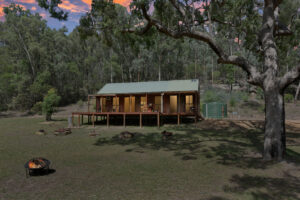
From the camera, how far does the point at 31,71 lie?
1734 inches

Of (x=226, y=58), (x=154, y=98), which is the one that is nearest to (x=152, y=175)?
(x=226, y=58)

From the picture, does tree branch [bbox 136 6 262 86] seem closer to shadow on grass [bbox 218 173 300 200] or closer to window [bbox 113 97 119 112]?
shadow on grass [bbox 218 173 300 200]

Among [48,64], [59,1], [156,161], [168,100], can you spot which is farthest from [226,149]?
[48,64]

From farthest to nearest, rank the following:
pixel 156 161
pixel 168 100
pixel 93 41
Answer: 1. pixel 93 41
2. pixel 168 100
3. pixel 156 161

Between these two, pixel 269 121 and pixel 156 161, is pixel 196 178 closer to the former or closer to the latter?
pixel 156 161

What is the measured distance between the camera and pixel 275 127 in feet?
25.3

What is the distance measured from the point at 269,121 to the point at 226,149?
122 inches

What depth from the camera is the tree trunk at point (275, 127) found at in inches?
303

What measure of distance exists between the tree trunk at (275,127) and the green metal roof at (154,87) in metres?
13.6

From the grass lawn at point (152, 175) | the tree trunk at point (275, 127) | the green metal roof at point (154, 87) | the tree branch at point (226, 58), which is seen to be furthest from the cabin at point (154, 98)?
the tree trunk at point (275, 127)

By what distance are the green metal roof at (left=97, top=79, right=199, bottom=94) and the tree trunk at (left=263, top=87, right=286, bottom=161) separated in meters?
13.6

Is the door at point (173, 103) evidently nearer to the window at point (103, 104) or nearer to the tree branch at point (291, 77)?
the window at point (103, 104)

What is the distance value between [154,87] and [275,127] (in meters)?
16.8

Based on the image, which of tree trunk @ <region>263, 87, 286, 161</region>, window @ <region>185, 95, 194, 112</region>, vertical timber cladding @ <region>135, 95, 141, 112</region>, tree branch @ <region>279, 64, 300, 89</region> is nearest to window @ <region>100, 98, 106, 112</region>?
vertical timber cladding @ <region>135, 95, 141, 112</region>
